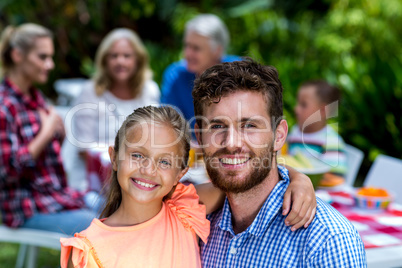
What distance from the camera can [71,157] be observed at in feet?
13.7

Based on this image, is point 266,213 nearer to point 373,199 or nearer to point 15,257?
point 373,199

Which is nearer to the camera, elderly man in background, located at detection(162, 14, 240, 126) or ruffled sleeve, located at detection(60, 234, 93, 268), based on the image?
ruffled sleeve, located at detection(60, 234, 93, 268)

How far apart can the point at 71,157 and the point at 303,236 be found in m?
3.13

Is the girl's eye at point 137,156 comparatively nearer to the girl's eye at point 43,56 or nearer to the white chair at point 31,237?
the white chair at point 31,237

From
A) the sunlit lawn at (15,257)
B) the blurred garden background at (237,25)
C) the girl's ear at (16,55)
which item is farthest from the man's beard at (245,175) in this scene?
the blurred garden background at (237,25)

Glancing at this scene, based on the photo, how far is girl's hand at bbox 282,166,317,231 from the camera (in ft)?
4.71

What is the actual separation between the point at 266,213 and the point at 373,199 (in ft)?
3.47

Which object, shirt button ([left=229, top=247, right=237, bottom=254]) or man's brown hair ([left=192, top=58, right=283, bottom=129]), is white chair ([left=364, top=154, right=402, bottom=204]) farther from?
shirt button ([left=229, top=247, right=237, bottom=254])

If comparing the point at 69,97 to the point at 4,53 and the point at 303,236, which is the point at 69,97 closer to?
the point at 4,53

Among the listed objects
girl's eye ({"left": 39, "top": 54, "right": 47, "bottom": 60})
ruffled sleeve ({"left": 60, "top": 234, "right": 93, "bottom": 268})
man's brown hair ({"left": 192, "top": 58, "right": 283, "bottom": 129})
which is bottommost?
ruffled sleeve ({"left": 60, "top": 234, "right": 93, "bottom": 268})

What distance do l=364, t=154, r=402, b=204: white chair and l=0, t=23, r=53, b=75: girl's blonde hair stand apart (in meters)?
2.68

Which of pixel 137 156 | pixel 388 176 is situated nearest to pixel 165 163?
pixel 137 156

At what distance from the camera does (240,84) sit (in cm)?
159

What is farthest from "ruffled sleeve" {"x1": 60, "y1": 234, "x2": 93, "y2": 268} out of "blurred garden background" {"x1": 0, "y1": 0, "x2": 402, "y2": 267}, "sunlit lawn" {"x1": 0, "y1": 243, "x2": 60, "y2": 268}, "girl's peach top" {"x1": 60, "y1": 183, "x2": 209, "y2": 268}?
"blurred garden background" {"x1": 0, "y1": 0, "x2": 402, "y2": 267}
